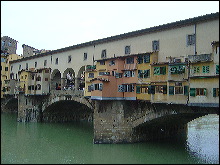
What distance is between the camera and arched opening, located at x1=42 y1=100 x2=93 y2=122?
41.2 metres

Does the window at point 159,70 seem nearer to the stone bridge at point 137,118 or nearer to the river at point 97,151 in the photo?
the stone bridge at point 137,118

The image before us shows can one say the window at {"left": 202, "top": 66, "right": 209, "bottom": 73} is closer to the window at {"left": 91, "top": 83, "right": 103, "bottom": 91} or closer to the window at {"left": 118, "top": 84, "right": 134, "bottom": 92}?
the window at {"left": 118, "top": 84, "right": 134, "bottom": 92}

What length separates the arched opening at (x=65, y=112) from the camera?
41.2 metres

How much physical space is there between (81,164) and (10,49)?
5361 centimetres

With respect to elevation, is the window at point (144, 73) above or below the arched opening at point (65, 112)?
above

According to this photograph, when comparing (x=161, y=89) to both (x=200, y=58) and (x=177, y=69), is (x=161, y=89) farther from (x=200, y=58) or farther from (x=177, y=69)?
(x=200, y=58)

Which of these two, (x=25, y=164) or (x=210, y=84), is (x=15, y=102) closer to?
(x=25, y=164)

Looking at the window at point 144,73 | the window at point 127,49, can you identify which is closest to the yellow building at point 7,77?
the window at point 127,49

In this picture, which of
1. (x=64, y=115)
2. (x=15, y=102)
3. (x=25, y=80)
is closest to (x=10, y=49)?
(x=15, y=102)

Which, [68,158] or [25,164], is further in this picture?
[68,158]

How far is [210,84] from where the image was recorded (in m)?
18.3

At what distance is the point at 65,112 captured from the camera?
4369cm

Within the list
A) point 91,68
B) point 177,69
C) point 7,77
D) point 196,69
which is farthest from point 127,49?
point 7,77

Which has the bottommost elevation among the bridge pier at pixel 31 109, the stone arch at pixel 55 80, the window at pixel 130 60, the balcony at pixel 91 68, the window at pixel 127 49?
the bridge pier at pixel 31 109
